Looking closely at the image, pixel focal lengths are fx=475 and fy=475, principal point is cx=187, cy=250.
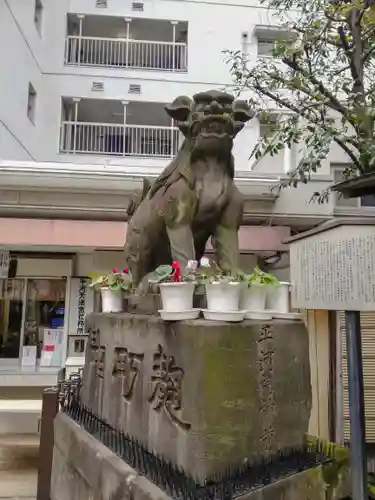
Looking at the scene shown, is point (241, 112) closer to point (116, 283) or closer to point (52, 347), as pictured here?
point (116, 283)

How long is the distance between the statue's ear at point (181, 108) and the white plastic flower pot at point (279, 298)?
1.55 metres

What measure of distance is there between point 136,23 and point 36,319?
993 centimetres

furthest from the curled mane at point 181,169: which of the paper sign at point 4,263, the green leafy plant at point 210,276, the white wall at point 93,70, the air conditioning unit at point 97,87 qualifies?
the air conditioning unit at point 97,87

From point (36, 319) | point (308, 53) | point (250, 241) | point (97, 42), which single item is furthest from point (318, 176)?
point (97, 42)

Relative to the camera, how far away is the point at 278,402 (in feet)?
9.62

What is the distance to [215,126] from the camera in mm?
3541

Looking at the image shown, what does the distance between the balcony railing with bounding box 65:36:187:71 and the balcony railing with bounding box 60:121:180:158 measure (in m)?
1.93

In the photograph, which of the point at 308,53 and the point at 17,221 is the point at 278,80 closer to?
the point at 308,53

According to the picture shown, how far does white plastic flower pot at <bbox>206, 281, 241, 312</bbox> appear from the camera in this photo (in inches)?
111

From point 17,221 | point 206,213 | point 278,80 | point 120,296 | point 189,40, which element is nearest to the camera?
point 206,213

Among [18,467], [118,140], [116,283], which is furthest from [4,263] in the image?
[118,140]

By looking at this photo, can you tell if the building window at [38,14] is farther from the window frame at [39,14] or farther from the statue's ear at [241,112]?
the statue's ear at [241,112]

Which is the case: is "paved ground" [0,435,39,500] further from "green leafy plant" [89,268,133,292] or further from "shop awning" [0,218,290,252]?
"shop awning" [0,218,290,252]

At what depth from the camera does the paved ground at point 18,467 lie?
16.6 feet
